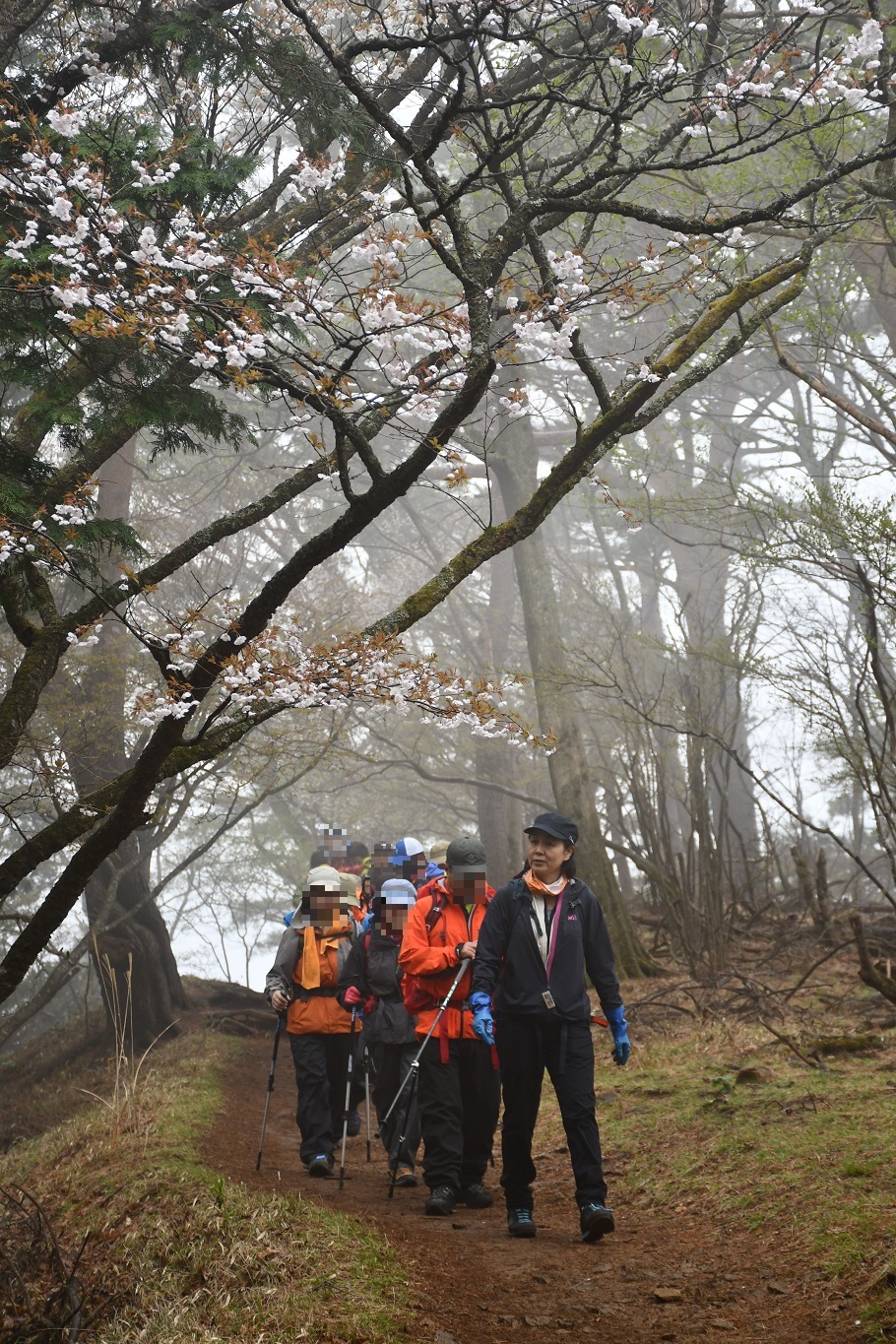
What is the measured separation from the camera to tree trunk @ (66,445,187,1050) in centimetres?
1166

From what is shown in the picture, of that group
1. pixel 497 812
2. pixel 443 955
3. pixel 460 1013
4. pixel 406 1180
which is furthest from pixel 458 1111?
pixel 497 812

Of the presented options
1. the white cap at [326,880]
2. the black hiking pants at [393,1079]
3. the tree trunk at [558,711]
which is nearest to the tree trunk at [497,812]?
the tree trunk at [558,711]

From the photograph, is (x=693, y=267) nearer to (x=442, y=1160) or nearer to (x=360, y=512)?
(x=360, y=512)

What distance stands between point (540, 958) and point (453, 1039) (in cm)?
109

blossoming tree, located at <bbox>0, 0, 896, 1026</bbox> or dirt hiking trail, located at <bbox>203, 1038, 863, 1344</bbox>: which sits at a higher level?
blossoming tree, located at <bbox>0, 0, 896, 1026</bbox>

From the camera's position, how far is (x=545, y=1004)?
192 inches

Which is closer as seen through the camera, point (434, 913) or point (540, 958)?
point (540, 958)

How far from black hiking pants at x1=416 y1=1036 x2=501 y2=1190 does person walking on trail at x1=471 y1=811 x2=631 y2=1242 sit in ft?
2.27

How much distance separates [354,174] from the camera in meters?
8.10

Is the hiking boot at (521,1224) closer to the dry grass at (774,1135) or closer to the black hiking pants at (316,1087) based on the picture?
the dry grass at (774,1135)

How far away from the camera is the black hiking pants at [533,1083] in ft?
15.8

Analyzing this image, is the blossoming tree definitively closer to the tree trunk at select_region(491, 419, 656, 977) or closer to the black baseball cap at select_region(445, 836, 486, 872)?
the black baseball cap at select_region(445, 836, 486, 872)

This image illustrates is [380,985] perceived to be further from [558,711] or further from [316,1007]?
[558,711]

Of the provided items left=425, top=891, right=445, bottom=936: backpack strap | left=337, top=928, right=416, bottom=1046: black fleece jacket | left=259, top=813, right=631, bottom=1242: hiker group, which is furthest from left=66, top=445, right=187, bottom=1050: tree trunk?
left=425, top=891, right=445, bottom=936: backpack strap
